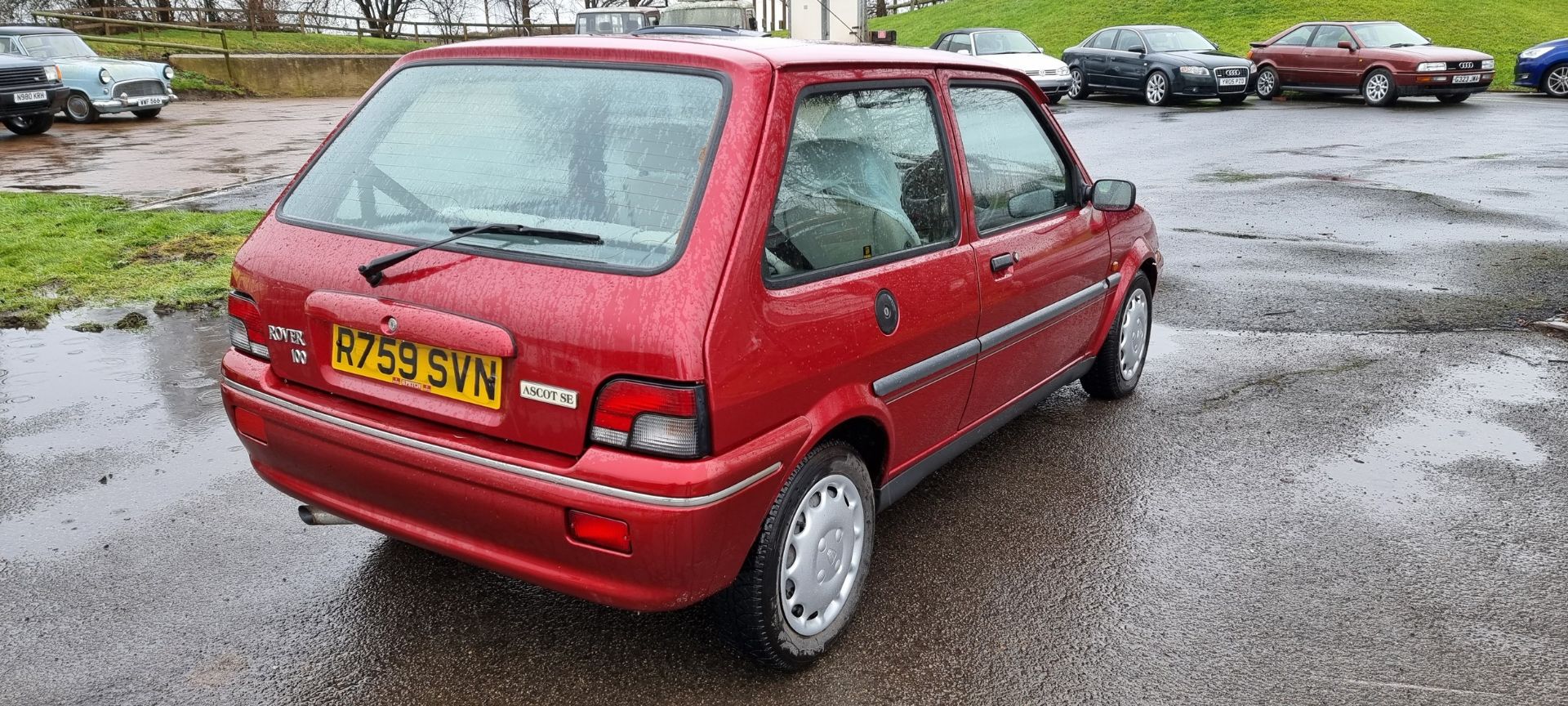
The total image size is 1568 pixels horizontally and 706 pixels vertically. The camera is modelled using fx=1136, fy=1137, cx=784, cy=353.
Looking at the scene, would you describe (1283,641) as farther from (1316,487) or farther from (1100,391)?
(1100,391)

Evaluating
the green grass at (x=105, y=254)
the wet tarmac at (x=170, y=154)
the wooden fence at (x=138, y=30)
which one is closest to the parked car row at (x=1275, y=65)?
the wet tarmac at (x=170, y=154)

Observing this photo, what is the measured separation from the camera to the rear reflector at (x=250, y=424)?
3.02 metres

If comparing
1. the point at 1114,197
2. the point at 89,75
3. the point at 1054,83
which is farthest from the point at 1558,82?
the point at 89,75

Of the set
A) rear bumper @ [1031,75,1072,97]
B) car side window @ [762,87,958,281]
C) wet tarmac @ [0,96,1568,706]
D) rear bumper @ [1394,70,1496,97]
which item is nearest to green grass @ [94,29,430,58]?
rear bumper @ [1031,75,1072,97]

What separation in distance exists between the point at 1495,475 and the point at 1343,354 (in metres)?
1.70

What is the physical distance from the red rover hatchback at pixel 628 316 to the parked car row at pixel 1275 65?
16.3m

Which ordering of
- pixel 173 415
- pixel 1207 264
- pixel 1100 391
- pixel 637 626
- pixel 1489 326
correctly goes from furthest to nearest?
pixel 1207 264 → pixel 1489 326 → pixel 1100 391 → pixel 173 415 → pixel 637 626

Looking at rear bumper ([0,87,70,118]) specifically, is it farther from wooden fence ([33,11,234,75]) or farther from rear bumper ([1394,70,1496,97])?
rear bumper ([1394,70,1496,97])

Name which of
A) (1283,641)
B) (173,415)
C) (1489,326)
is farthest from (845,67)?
(1489,326)

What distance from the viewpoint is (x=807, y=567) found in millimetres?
2955

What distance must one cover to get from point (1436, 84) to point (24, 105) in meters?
22.2

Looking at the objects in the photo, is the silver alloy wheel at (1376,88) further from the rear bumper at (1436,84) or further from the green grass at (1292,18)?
the green grass at (1292,18)

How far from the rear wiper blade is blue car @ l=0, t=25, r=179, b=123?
19.4 m

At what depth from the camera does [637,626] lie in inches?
126
